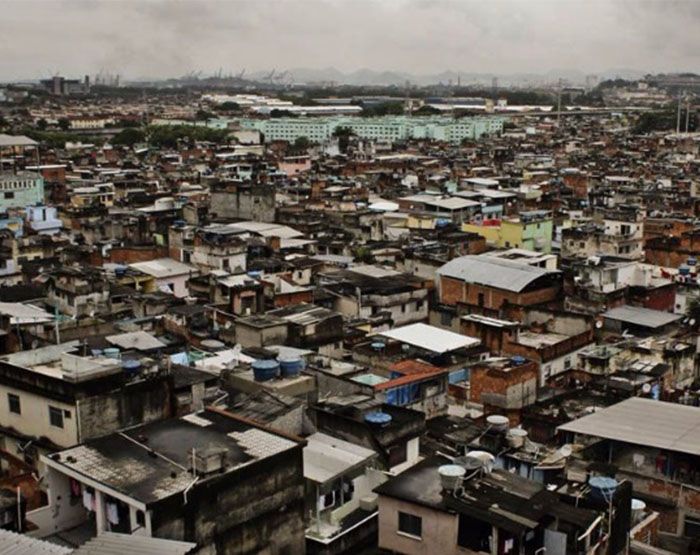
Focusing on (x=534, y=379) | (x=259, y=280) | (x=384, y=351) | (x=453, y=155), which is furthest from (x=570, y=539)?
(x=453, y=155)

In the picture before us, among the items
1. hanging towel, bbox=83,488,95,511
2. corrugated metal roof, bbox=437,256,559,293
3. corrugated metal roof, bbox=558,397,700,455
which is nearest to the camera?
hanging towel, bbox=83,488,95,511

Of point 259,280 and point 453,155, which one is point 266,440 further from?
point 453,155

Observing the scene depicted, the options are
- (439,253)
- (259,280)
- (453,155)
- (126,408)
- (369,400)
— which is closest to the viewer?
(126,408)

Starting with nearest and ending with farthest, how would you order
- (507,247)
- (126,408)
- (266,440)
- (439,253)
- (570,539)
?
(570,539) → (266,440) → (126,408) → (439,253) → (507,247)

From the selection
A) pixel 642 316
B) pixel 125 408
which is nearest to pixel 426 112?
pixel 642 316

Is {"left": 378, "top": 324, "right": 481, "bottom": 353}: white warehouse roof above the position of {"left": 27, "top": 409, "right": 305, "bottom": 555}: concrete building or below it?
below

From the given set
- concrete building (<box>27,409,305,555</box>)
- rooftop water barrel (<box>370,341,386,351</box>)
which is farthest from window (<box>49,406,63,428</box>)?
rooftop water barrel (<box>370,341,386,351</box>)

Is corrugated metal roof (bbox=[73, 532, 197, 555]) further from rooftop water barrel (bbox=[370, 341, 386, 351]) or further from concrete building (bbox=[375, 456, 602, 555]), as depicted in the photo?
rooftop water barrel (bbox=[370, 341, 386, 351])
